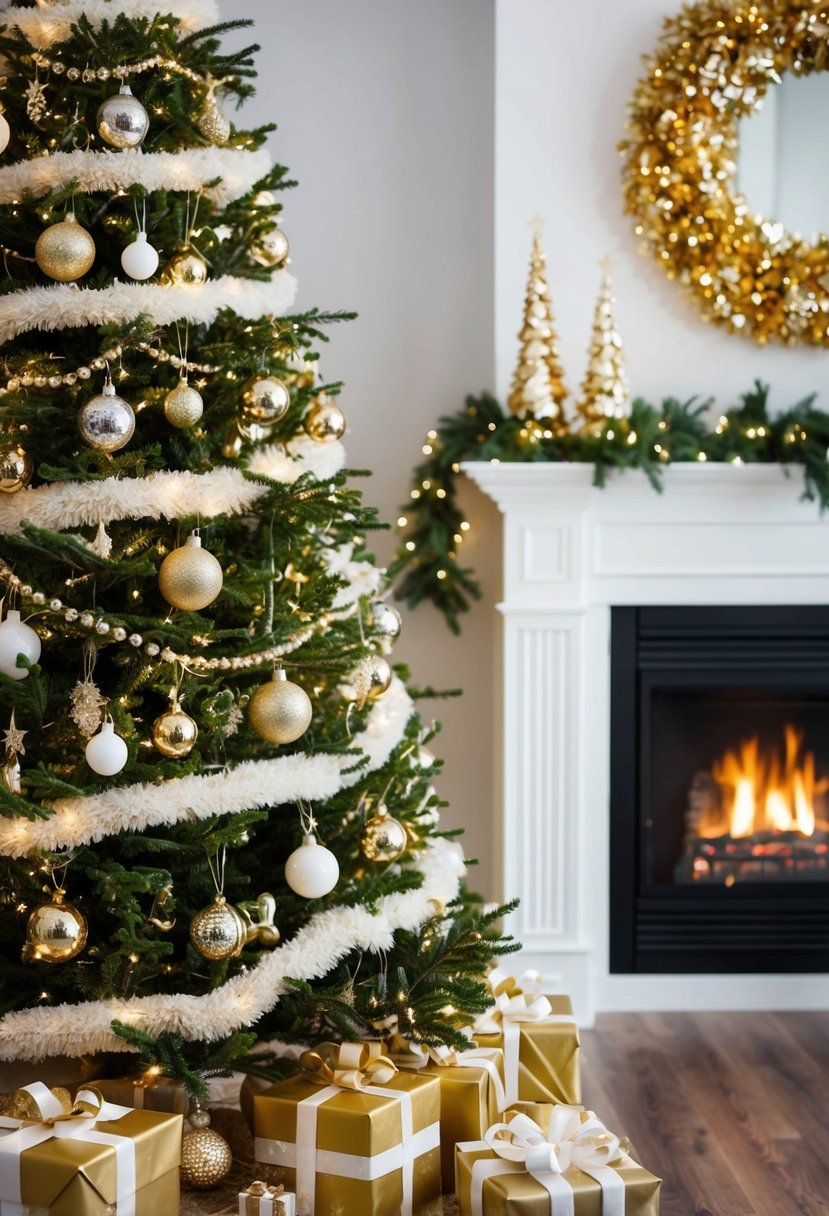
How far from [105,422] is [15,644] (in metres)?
0.34

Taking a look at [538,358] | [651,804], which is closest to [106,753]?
[538,358]

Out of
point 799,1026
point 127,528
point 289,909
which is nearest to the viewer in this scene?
point 127,528

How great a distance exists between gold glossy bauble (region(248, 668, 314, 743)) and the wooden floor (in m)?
1.06

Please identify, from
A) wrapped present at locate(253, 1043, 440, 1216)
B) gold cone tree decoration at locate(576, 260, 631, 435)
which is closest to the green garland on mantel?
gold cone tree decoration at locate(576, 260, 631, 435)

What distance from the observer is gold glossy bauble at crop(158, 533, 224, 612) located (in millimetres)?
1742

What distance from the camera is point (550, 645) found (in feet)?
9.98

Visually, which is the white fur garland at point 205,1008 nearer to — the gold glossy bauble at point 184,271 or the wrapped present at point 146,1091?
the wrapped present at point 146,1091

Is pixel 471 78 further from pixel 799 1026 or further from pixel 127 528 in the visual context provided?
pixel 799 1026

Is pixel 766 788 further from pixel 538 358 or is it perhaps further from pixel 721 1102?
pixel 538 358

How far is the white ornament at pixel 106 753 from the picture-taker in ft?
5.49

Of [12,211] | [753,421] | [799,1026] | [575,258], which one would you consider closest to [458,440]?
[575,258]

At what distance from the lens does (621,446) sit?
291cm

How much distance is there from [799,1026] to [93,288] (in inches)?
94.4

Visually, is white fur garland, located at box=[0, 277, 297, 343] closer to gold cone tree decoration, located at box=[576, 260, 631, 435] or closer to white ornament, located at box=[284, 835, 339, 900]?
white ornament, located at box=[284, 835, 339, 900]
